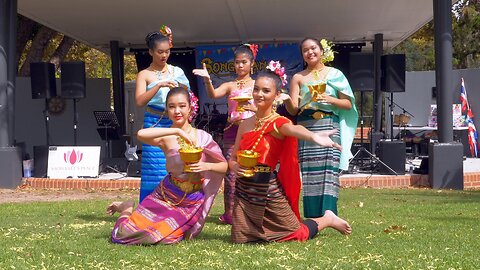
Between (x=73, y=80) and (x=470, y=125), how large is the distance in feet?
31.0

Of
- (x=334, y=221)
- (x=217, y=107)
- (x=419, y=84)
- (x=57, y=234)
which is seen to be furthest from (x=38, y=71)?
(x=419, y=84)

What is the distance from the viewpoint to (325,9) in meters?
14.8

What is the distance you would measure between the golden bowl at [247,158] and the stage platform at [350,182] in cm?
652

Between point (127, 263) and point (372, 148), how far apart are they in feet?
39.3

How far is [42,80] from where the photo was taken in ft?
47.2

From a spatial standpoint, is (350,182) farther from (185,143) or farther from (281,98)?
(185,143)

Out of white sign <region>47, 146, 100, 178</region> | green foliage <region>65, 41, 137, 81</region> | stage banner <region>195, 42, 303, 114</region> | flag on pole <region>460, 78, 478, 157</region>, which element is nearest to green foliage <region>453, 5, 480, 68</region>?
flag on pole <region>460, 78, 478, 157</region>

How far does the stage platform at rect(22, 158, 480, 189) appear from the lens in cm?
1193

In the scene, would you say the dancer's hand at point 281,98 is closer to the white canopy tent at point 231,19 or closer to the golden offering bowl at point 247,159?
the golden offering bowl at point 247,159

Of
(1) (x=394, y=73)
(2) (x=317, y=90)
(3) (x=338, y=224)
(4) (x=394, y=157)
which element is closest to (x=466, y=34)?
(1) (x=394, y=73)

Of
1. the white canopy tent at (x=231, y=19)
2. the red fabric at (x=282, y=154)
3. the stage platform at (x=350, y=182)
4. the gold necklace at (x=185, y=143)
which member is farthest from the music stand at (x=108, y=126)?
the red fabric at (x=282, y=154)

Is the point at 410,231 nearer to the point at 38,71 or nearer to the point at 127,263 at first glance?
the point at 127,263

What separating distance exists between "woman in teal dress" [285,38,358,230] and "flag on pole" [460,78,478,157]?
1269 cm

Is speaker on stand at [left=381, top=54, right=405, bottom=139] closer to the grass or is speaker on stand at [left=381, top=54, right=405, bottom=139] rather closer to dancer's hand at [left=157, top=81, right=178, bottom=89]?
the grass
